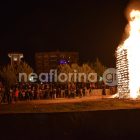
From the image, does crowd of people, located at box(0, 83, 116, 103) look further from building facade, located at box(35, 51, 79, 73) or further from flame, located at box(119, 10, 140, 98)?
building facade, located at box(35, 51, 79, 73)

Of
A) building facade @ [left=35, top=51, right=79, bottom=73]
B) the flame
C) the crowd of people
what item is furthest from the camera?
building facade @ [left=35, top=51, right=79, bottom=73]

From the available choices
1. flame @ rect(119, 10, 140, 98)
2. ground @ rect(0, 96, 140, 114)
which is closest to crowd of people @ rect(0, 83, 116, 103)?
ground @ rect(0, 96, 140, 114)

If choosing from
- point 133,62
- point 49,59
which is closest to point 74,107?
point 133,62

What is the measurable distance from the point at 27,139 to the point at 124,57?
49.0 ft

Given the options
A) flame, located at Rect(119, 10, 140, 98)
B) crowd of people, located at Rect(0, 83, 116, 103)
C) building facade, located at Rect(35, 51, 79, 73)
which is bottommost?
crowd of people, located at Rect(0, 83, 116, 103)

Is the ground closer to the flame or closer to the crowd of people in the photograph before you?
the flame

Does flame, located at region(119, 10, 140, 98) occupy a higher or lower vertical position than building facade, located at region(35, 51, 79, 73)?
lower

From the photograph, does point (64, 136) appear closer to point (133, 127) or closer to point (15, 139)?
point (15, 139)

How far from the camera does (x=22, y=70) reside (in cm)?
8581

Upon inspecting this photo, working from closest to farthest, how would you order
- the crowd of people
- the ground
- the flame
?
1. the ground
2. the flame
3. the crowd of people

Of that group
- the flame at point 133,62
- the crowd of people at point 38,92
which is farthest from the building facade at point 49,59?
the flame at point 133,62

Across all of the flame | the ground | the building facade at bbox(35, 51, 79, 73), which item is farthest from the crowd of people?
the building facade at bbox(35, 51, 79, 73)

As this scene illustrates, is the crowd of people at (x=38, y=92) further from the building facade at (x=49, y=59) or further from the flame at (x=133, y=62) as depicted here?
the building facade at (x=49, y=59)

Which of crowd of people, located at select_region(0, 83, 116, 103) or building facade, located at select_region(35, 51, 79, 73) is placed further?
building facade, located at select_region(35, 51, 79, 73)
